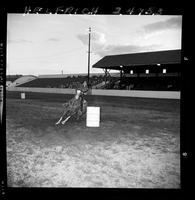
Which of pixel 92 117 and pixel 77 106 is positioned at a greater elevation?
pixel 77 106

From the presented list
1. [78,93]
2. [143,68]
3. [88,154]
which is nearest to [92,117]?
[88,154]

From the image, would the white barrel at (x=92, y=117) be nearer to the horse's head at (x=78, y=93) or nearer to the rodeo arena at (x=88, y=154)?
the rodeo arena at (x=88, y=154)

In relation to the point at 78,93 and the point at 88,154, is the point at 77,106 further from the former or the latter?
the point at 88,154

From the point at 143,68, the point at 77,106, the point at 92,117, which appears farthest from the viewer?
the point at 143,68

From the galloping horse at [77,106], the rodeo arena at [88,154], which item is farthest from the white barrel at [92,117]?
the galloping horse at [77,106]

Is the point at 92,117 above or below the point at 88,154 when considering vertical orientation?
above

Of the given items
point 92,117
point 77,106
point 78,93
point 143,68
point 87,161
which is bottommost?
point 87,161

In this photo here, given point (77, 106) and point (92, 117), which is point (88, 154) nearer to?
point (92, 117)

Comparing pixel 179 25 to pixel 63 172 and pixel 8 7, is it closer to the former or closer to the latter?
pixel 8 7

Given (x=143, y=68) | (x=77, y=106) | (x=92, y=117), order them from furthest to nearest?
(x=143, y=68), (x=77, y=106), (x=92, y=117)

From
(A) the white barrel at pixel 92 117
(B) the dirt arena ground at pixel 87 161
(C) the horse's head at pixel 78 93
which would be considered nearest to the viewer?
(B) the dirt arena ground at pixel 87 161

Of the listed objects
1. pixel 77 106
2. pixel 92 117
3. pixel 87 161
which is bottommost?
pixel 87 161

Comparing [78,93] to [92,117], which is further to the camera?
[78,93]

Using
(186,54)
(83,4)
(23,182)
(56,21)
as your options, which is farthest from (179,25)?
(23,182)
